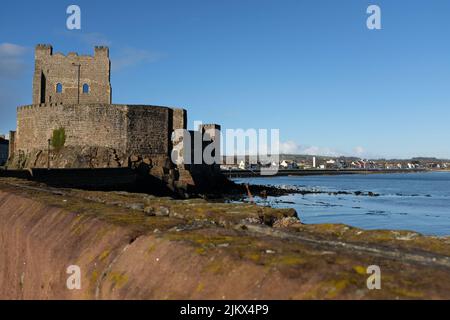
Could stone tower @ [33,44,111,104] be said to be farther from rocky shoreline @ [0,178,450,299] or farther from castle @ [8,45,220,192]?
rocky shoreline @ [0,178,450,299]

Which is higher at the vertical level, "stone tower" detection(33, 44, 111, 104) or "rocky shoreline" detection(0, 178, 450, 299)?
"stone tower" detection(33, 44, 111, 104)

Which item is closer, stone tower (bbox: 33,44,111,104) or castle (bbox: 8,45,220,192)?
castle (bbox: 8,45,220,192)

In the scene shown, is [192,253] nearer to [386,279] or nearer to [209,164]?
[386,279]

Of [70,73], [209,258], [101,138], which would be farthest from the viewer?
[70,73]

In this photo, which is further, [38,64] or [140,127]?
[38,64]

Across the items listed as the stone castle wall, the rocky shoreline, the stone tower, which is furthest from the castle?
the rocky shoreline

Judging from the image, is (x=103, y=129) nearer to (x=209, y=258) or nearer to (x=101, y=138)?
(x=101, y=138)

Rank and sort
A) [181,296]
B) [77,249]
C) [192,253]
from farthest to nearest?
[77,249] < [192,253] < [181,296]

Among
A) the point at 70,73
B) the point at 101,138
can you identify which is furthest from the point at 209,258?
the point at 70,73

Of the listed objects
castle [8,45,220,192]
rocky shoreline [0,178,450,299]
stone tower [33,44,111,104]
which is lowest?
rocky shoreline [0,178,450,299]

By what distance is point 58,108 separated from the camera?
36.7 meters

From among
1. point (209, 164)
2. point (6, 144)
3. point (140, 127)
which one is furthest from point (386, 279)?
point (6, 144)

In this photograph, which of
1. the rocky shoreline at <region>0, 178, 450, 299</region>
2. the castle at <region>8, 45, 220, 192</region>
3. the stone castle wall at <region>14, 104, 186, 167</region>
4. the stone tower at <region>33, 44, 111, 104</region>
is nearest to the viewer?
the rocky shoreline at <region>0, 178, 450, 299</region>
